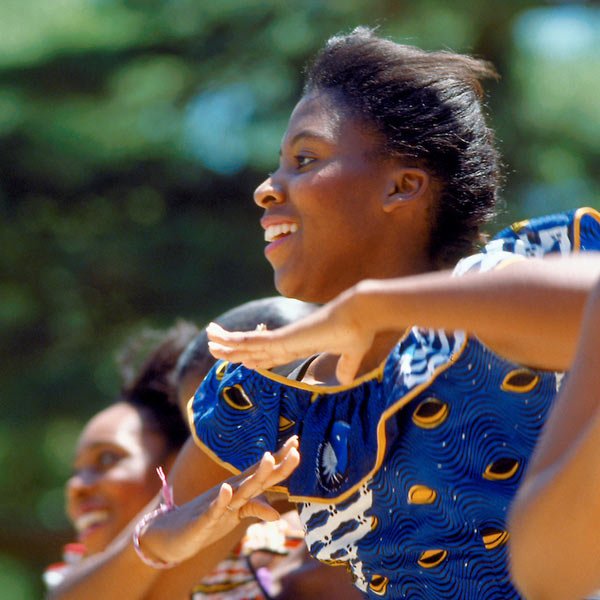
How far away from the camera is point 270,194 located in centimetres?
220

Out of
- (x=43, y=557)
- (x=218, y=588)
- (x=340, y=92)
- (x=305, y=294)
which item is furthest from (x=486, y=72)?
(x=43, y=557)

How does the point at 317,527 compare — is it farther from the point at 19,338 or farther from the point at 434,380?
the point at 19,338

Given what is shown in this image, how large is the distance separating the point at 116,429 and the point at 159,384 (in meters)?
0.22

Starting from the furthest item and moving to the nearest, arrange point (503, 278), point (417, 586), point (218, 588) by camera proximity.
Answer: point (218, 588) → point (417, 586) → point (503, 278)

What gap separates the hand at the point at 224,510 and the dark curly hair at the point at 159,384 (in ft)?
4.19

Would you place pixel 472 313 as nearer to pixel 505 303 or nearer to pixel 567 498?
pixel 505 303

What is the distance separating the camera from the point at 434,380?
1.80m

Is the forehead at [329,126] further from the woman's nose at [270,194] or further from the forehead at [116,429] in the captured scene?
the forehead at [116,429]

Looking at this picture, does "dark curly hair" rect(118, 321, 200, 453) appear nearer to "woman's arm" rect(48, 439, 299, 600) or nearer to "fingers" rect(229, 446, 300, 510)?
"woman's arm" rect(48, 439, 299, 600)

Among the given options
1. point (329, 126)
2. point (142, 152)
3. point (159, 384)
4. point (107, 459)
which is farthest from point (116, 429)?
point (142, 152)

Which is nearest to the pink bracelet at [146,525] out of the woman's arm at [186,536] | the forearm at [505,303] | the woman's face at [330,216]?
the woman's arm at [186,536]

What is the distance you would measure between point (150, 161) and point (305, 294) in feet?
18.1

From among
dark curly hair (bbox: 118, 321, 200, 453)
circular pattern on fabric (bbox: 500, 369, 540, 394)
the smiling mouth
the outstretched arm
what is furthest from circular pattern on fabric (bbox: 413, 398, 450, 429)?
the smiling mouth

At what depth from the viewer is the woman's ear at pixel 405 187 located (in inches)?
84.9
